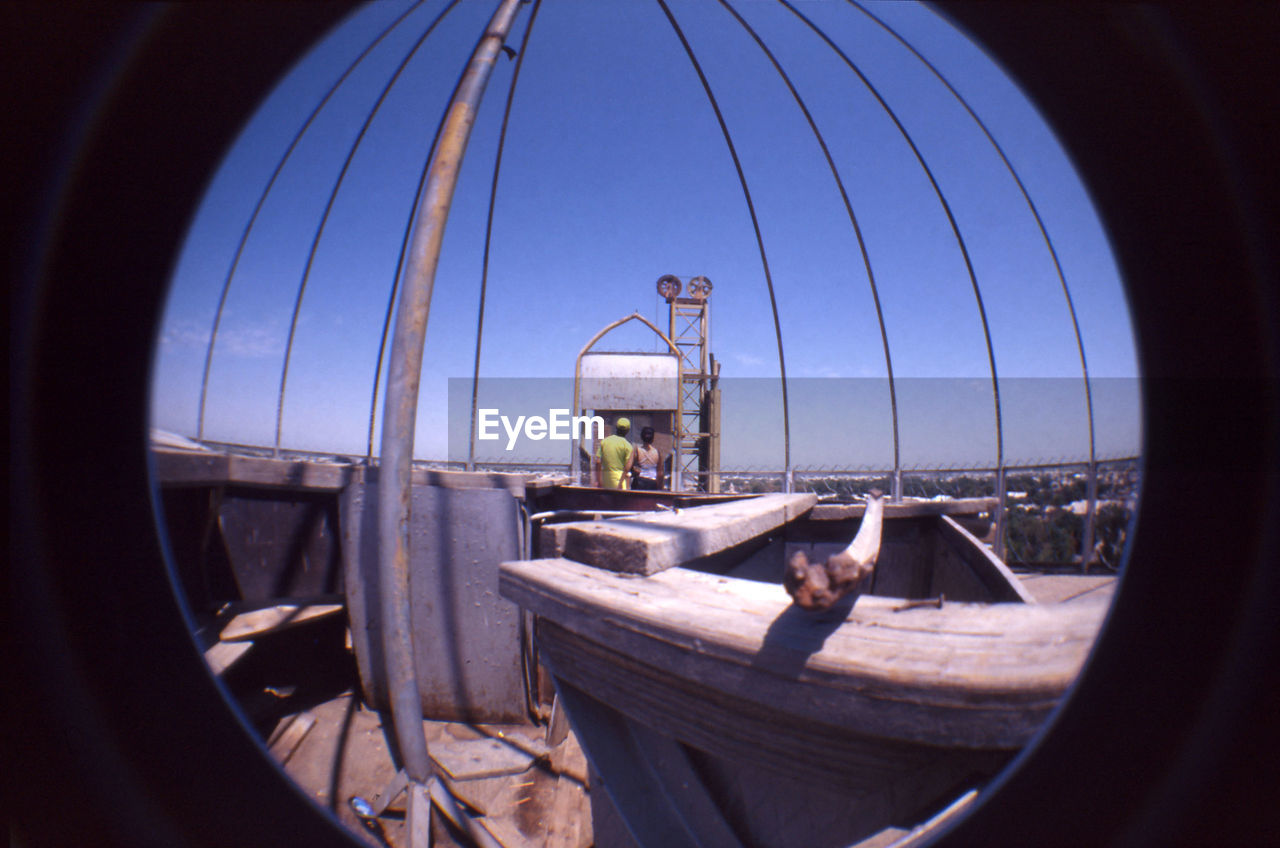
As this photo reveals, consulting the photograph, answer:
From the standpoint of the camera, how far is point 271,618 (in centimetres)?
368

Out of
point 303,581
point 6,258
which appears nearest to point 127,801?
point 6,258

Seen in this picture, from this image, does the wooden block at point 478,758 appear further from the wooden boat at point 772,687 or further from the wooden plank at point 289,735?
the wooden boat at point 772,687

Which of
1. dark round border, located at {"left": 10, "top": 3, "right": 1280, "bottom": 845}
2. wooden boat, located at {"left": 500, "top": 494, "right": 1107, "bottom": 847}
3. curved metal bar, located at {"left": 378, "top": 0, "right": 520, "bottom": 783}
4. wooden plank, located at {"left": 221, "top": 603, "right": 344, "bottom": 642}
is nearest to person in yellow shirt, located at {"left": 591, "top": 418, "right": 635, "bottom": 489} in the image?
wooden plank, located at {"left": 221, "top": 603, "right": 344, "bottom": 642}

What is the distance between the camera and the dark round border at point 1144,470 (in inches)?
45.6

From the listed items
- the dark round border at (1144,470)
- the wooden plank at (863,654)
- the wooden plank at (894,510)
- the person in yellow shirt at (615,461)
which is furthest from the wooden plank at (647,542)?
the person in yellow shirt at (615,461)

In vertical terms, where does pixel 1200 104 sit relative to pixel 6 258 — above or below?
above

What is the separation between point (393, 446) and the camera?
3.04 metres

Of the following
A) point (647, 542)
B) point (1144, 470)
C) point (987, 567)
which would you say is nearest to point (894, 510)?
point (987, 567)

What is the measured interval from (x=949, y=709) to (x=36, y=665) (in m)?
2.59

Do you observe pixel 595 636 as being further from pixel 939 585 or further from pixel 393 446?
pixel 939 585

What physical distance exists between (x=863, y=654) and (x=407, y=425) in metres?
3.18

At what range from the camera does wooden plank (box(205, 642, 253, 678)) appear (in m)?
3.14

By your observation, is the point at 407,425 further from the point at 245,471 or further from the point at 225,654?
the point at 225,654

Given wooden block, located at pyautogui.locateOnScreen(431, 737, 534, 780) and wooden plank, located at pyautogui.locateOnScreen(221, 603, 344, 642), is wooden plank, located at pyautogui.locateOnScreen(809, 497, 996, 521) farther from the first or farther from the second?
wooden plank, located at pyautogui.locateOnScreen(221, 603, 344, 642)
